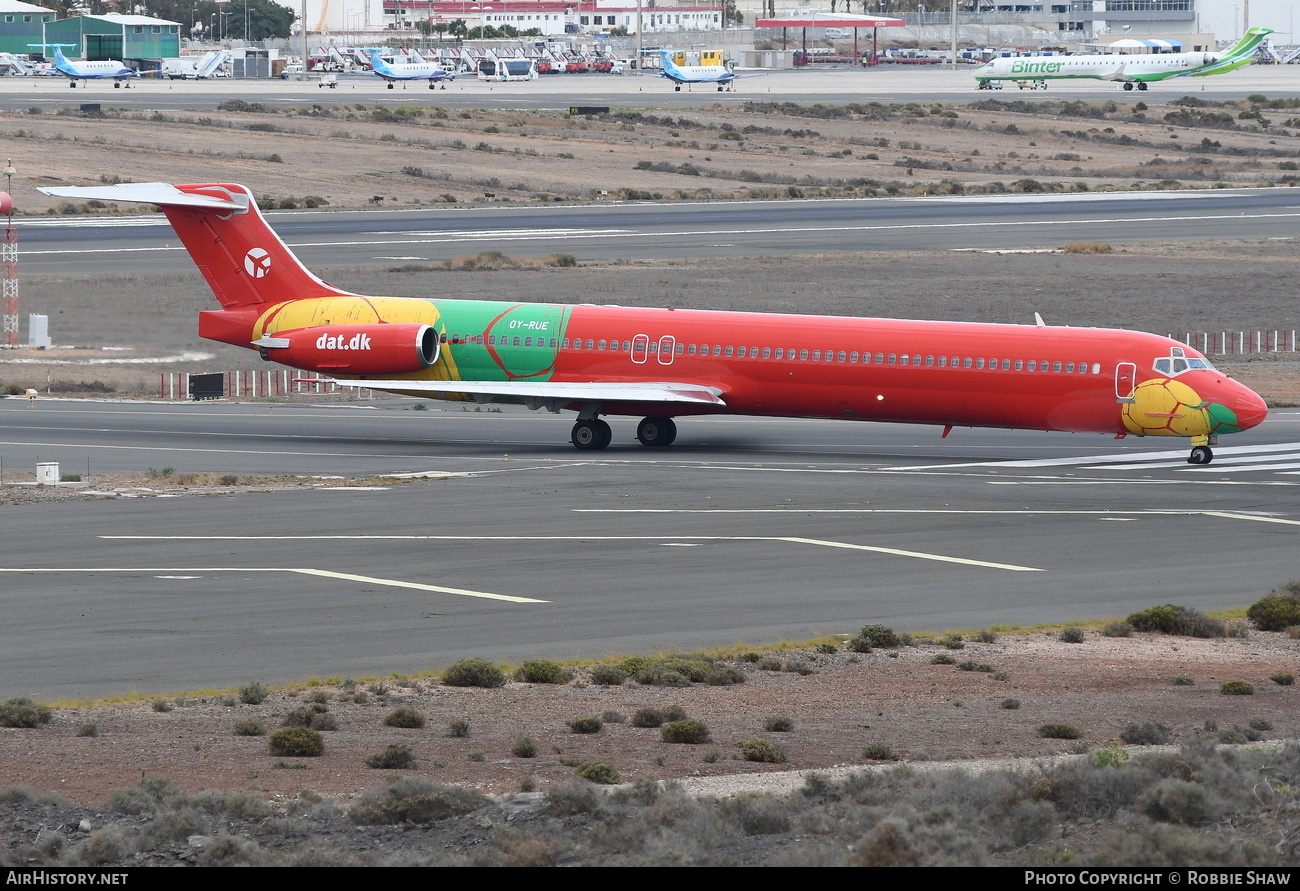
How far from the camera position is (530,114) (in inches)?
6068

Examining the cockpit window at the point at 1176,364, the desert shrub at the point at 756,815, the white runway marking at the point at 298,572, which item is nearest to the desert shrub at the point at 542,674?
the white runway marking at the point at 298,572

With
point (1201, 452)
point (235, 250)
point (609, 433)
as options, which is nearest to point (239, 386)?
point (235, 250)

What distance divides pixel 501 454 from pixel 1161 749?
28.4 metres

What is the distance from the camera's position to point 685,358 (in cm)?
4441

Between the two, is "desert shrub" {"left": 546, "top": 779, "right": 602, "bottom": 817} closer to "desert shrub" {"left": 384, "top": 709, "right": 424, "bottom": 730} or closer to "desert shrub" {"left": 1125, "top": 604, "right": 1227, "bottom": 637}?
"desert shrub" {"left": 384, "top": 709, "right": 424, "bottom": 730}

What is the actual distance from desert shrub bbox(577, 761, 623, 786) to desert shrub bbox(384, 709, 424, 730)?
9.96 ft

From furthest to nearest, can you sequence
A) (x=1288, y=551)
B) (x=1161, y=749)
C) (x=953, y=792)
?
(x=1288, y=551) < (x=1161, y=749) < (x=953, y=792)

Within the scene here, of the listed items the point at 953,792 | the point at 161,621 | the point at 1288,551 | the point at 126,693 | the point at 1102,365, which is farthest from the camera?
the point at 1102,365

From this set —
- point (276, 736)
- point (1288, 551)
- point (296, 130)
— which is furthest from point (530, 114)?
point (276, 736)

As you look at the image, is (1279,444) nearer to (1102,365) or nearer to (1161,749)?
(1102,365)

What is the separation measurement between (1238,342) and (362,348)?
35656 mm

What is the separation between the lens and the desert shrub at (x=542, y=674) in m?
22.2

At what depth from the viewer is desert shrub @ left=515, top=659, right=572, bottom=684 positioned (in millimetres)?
22250

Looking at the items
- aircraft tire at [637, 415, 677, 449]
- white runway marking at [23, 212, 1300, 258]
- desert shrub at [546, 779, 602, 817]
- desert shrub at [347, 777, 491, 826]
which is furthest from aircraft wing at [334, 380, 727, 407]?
white runway marking at [23, 212, 1300, 258]
